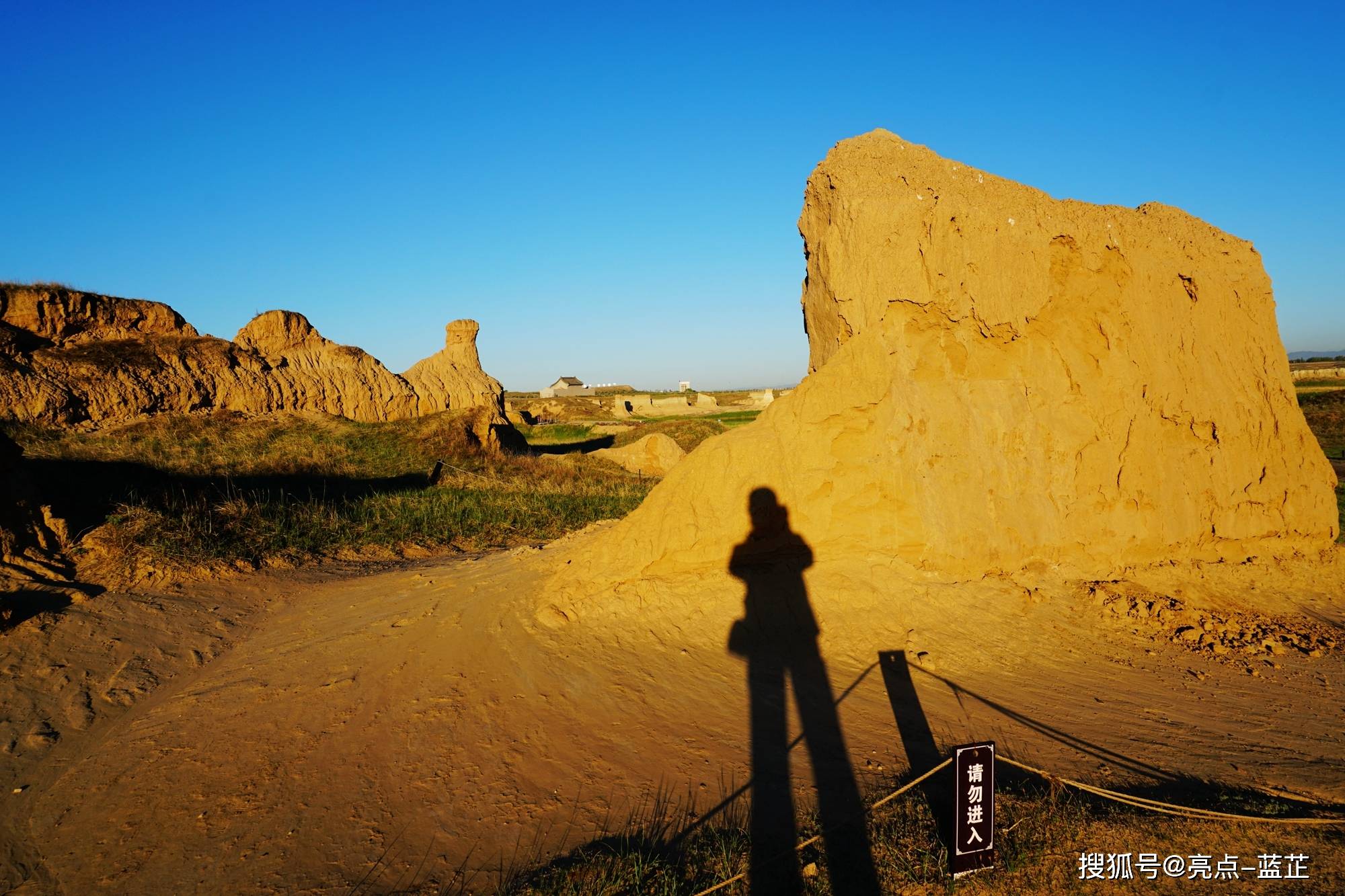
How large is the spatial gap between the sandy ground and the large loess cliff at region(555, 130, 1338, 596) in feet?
1.87

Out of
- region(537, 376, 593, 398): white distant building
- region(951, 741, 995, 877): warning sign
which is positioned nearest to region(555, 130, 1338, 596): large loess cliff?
region(951, 741, 995, 877): warning sign

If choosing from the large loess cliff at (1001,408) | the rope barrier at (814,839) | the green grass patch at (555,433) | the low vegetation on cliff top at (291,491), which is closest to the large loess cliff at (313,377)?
the low vegetation on cliff top at (291,491)

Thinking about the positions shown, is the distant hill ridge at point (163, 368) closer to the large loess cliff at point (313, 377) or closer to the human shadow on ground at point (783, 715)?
the large loess cliff at point (313, 377)

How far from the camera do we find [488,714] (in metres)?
4.96

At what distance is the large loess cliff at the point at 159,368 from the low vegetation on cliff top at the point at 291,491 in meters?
0.87

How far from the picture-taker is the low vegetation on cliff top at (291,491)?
8203mm

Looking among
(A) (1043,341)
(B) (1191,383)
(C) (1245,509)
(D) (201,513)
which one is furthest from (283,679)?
(C) (1245,509)

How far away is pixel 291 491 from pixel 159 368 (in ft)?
24.9

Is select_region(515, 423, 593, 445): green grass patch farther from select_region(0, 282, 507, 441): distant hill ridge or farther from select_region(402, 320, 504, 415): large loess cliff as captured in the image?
select_region(0, 282, 507, 441): distant hill ridge

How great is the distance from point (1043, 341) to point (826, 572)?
3566 millimetres

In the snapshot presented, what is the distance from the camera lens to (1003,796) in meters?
A: 3.84

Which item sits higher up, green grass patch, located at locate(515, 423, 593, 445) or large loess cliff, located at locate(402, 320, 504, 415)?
large loess cliff, located at locate(402, 320, 504, 415)

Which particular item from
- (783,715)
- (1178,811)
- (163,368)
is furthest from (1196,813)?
(163,368)

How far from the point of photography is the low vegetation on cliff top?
820cm
